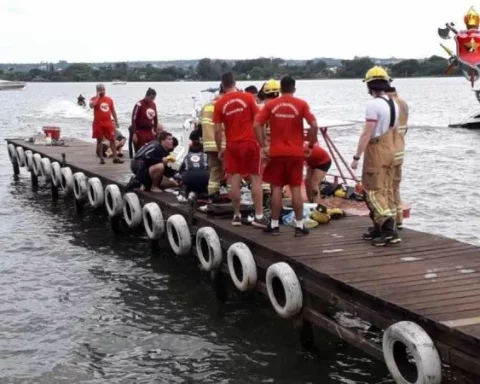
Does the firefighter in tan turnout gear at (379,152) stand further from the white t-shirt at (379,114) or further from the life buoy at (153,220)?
the life buoy at (153,220)

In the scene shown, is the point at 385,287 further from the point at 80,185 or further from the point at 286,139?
the point at 80,185

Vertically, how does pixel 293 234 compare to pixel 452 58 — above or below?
below

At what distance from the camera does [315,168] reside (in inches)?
402

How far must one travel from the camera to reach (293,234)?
28.2ft

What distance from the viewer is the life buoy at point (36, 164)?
18344 mm

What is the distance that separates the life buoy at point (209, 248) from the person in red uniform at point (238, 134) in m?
0.58

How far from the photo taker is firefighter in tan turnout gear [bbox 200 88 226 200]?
9.78 metres

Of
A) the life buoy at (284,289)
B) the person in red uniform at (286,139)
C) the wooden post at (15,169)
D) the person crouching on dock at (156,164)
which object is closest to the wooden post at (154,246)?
the person crouching on dock at (156,164)

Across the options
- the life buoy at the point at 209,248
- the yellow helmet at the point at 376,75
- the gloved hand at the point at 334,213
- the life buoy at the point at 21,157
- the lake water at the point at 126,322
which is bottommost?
the lake water at the point at 126,322

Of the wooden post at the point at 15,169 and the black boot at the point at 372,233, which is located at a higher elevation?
the black boot at the point at 372,233

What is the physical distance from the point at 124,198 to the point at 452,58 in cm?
1786

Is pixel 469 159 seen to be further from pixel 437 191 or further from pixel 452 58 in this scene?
pixel 437 191

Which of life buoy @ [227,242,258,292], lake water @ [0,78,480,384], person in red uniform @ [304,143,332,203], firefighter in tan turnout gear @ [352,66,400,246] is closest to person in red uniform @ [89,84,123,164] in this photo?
lake water @ [0,78,480,384]

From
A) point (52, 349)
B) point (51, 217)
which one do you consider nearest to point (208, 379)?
point (52, 349)
